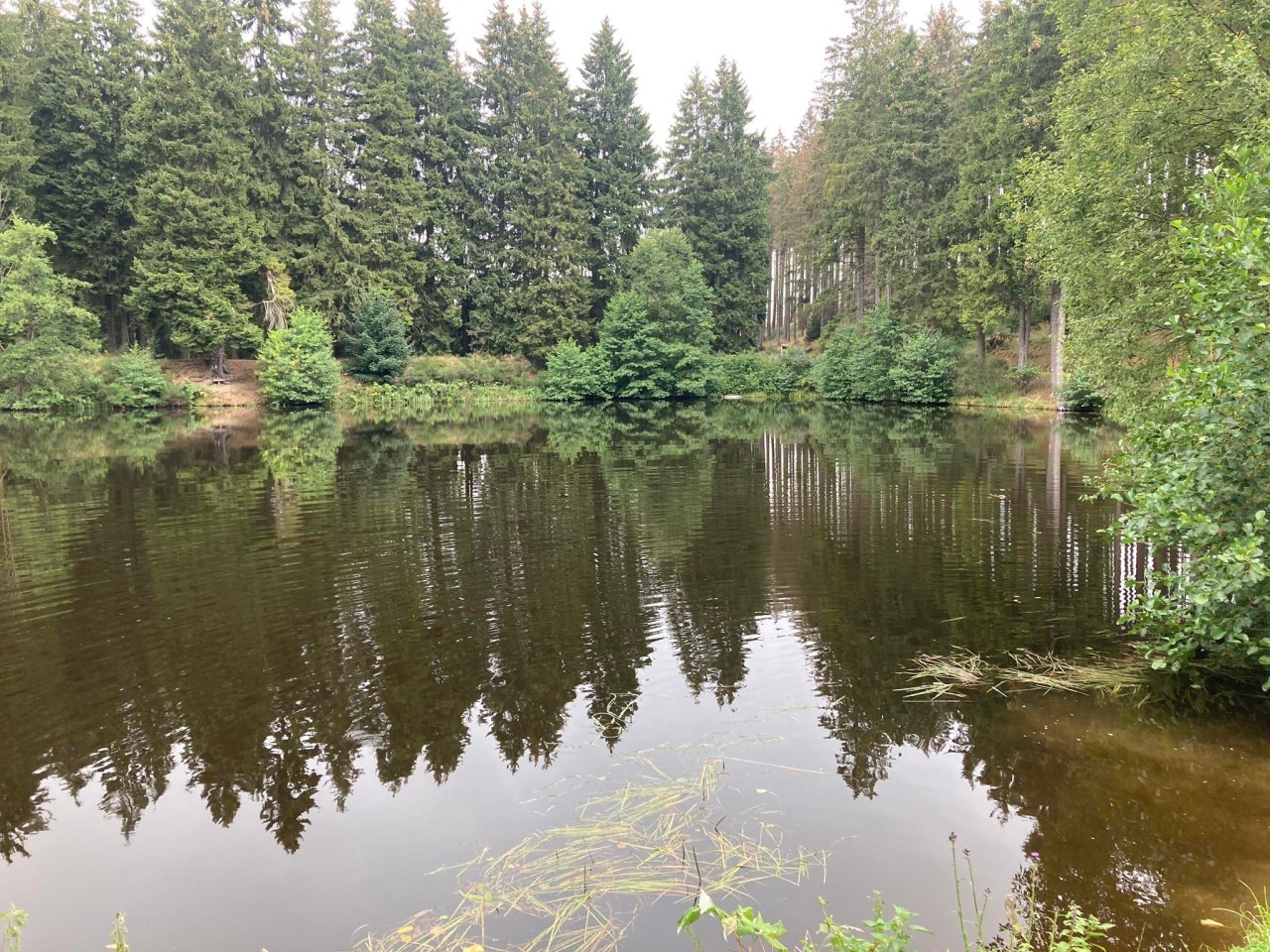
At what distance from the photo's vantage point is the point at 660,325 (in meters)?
46.0

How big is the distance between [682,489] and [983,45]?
30.2 metres

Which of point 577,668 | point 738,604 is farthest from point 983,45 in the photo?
point 577,668

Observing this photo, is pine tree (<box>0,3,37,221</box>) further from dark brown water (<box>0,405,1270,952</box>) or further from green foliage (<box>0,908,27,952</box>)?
green foliage (<box>0,908,27,952</box>)

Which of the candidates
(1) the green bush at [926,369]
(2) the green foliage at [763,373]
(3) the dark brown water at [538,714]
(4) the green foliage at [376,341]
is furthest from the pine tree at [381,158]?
(3) the dark brown water at [538,714]

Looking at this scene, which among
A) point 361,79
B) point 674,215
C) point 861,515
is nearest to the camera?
point 861,515

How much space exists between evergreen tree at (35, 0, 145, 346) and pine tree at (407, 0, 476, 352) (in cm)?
1455

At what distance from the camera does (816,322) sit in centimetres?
5322

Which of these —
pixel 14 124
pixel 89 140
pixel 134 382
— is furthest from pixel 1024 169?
pixel 14 124

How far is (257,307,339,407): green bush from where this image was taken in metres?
37.7

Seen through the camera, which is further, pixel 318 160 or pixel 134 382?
pixel 318 160

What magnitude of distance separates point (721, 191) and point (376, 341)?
24.2 meters

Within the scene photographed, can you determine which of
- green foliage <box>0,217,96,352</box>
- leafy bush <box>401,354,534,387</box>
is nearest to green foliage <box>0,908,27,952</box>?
green foliage <box>0,217,96,352</box>

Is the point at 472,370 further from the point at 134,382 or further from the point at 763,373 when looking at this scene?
the point at 763,373

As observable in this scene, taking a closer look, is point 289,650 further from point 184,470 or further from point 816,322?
point 816,322
